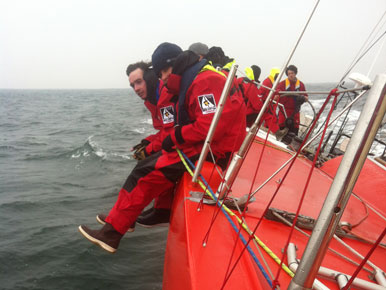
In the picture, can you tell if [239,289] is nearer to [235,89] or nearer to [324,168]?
[235,89]

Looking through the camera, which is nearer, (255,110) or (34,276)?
(34,276)

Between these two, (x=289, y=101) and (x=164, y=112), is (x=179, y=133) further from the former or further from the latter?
(x=289, y=101)

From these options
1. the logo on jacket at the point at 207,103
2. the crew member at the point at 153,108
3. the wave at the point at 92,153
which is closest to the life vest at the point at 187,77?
the logo on jacket at the point at 207,103

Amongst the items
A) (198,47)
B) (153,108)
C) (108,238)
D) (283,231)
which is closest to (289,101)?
(198,47)

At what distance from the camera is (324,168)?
3117 mm

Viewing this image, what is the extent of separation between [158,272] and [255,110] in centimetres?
285

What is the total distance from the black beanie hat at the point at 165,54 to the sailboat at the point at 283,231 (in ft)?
2.13

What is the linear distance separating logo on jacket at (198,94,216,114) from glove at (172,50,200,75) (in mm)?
247

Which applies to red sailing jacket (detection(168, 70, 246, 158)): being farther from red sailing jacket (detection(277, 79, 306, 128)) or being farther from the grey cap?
red sailing jacket (detection(277, 79, 306, 128))

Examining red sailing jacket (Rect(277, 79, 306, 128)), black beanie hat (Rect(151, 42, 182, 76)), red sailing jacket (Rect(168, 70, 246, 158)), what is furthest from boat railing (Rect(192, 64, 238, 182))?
red sailing jacket (Rect(277, 79, 306, 128))

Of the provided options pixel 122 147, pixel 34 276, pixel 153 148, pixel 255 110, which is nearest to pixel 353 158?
pixel 153 148

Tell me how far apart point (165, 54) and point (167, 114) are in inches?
22.8

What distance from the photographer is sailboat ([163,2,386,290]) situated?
0.54m

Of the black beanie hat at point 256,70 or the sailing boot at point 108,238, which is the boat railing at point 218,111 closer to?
the sailing boot at point 108,238
